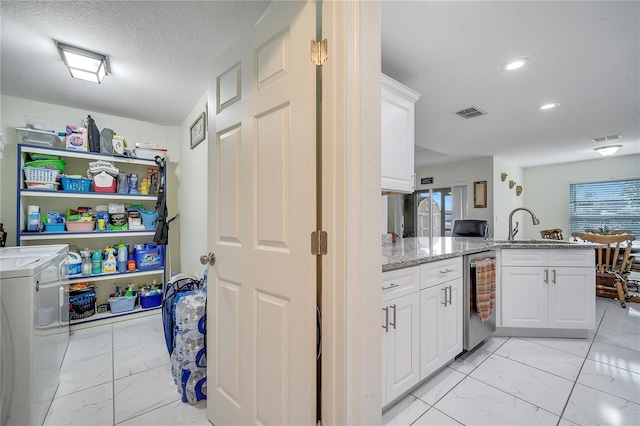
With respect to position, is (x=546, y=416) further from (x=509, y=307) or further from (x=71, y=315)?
(x=71, y=315)

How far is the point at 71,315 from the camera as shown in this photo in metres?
2.78

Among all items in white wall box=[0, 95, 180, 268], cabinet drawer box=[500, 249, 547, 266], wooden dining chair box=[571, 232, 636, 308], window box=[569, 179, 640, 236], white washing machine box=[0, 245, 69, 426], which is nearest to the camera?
white washing machine box=[0, 245, 69, 426]

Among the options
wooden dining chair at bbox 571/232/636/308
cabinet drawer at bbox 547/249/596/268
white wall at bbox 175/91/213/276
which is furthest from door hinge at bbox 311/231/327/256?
wooden dining chair at bbox 571/232/636/308

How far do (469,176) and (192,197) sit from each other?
5615 mm

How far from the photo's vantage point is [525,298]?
101 inches

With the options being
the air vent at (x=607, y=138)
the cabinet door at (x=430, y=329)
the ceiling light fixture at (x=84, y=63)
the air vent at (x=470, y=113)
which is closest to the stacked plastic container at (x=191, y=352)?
the cabinet door at (x=430, y=329)

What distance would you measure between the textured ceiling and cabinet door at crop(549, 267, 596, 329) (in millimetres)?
3472

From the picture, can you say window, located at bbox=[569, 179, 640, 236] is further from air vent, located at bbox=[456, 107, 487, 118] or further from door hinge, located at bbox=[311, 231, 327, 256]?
door hinge, located at bbox=[311, 231, 327, 256]

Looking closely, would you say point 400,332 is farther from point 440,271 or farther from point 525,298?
point 525,298

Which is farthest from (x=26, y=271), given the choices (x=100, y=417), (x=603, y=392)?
(x=603, y=392)

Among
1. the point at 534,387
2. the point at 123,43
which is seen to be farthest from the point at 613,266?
the point at 123,43

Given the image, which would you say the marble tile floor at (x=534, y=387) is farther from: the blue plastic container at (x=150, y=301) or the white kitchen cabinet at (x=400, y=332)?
the blue plastic container at (x=150, y=301)

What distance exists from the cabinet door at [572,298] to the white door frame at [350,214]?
2.59 metres

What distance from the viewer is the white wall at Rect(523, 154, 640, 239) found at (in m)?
5.46
